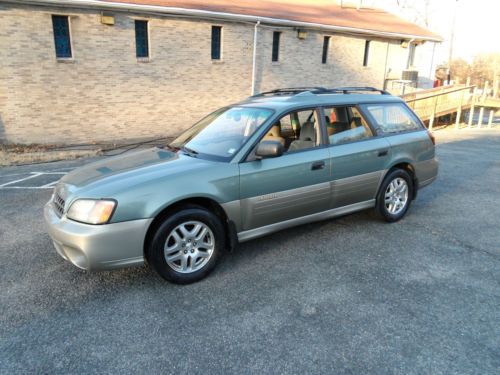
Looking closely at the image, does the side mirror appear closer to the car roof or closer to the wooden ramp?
the car roof

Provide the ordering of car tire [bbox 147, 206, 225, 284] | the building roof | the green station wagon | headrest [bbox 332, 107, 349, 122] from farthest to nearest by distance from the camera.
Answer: the building roof < headrest [bbox 332, 107, 349, 122] < car tire [bbox 147, 206, 225, 284] < the green station wagon

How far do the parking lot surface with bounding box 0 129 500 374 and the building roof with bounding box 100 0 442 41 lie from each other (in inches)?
409

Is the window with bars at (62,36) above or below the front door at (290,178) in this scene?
above

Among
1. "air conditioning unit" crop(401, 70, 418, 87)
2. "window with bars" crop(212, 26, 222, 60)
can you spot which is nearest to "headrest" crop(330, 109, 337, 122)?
"window with bars" crop(212, 26, 222, 60)

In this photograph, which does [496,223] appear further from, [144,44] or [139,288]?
[144,44]

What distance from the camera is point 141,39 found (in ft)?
41.9

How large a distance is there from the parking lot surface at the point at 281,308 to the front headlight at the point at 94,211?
2.35 ft

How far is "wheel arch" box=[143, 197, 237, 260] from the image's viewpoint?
10.8 ft

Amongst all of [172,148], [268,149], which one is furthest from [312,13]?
[268,149]

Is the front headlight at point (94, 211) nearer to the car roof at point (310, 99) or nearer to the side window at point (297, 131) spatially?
the side window at point (297, 131)

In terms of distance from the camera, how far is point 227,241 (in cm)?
372

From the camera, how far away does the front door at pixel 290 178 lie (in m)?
3.72

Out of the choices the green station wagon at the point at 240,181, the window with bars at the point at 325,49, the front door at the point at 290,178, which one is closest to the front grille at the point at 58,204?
the green station wagon at the point at 240,181

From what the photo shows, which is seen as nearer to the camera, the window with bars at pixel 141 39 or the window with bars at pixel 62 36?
the window with bars at pixel 62 36
